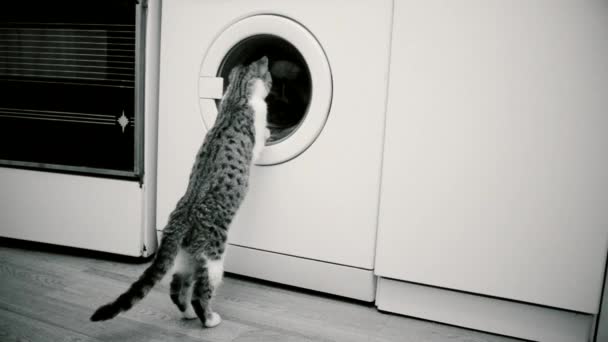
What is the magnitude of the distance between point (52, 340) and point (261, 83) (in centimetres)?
89

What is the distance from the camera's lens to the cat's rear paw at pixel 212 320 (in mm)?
1007

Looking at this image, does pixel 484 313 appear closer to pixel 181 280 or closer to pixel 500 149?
pixel 500 149

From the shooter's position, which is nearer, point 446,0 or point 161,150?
point 446,0

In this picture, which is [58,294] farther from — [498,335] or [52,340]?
[498,335]

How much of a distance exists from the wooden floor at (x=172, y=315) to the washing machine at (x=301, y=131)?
74 mm

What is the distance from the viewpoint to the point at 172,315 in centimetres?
108

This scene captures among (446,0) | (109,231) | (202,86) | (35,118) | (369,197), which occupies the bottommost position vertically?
(109,231)

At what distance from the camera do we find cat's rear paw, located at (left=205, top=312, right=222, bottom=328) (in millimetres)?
1007

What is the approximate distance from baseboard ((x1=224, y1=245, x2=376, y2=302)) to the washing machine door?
1.06 feet

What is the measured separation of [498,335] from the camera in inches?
41.6

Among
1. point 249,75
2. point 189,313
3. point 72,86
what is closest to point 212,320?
point 189,313

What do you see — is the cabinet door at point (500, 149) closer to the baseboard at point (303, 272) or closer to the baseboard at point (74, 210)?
the baseboard at point (303, 272)

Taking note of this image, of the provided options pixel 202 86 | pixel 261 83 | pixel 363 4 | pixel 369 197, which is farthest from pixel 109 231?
pixel 363 4

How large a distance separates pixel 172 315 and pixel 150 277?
0.27 meters
